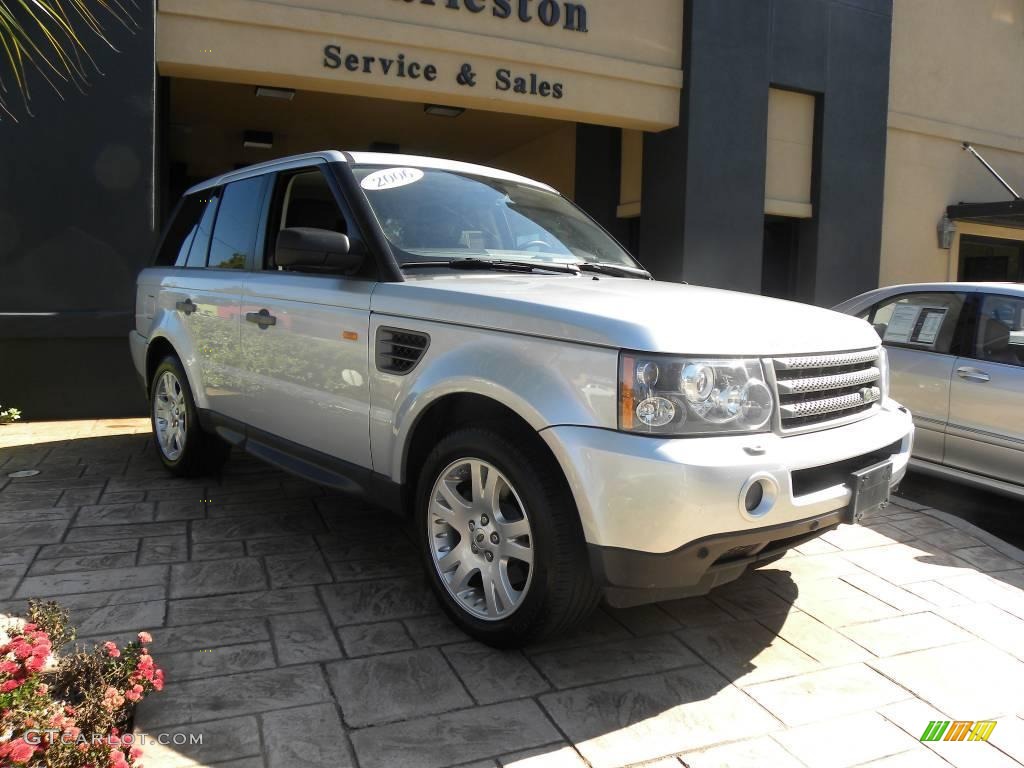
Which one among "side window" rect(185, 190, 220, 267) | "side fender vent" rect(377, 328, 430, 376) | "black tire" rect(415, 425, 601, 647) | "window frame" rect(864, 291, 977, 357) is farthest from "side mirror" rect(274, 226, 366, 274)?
"window frame" rect(864, 291, 977, 357)

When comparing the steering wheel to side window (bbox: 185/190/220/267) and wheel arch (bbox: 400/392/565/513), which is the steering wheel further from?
side window (bbox: 185/190/220/267)

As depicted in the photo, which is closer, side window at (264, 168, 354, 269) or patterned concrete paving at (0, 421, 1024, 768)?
patterned concrete paving at (0, 421, 1024, 768)

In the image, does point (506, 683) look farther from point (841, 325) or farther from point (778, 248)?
point (778, 248)

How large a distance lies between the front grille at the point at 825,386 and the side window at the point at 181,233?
13.1ft

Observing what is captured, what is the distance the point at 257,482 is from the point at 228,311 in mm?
1435

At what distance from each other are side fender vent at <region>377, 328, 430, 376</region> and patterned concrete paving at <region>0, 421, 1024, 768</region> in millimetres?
1041

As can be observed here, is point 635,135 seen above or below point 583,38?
below

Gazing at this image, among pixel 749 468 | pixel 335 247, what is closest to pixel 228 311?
pixel 335 247

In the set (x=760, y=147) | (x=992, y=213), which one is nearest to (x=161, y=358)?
(x=760, y=147)

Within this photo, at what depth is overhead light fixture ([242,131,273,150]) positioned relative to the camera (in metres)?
14.6

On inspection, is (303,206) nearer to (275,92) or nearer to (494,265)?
(494,265)

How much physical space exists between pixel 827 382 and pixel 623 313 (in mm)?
897

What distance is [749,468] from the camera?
267 centimetres

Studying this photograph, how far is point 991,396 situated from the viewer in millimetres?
5355
